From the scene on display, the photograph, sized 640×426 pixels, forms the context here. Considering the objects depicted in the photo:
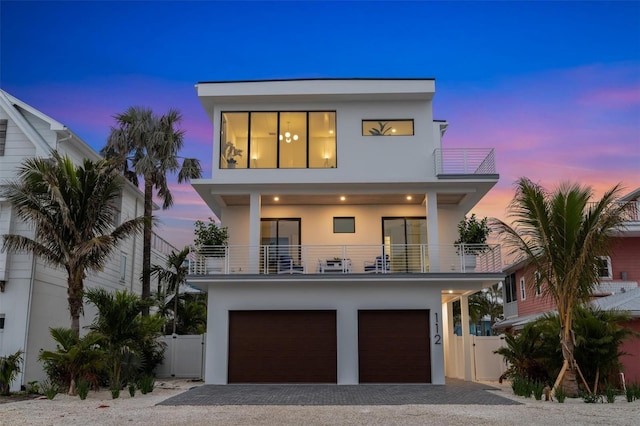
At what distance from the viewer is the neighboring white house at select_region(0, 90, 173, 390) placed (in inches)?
658

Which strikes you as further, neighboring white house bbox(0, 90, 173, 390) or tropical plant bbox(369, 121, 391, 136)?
tropical plant bbox(369, 121, 391, 136)

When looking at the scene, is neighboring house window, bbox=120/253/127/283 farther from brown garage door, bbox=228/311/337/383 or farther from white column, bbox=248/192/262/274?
brown garage door, bbox=228/311/337/383

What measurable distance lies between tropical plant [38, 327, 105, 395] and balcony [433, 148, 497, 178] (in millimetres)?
11587

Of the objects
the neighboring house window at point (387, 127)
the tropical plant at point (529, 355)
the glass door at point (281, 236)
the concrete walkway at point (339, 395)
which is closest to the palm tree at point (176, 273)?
the glass door at point (281, 236)

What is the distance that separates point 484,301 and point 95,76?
125 feet

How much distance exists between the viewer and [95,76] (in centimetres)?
2383

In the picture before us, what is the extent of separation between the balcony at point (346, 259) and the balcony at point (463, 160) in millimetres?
2527

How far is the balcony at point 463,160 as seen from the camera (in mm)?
18328

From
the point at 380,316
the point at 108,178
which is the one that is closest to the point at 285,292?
the point at 380,316

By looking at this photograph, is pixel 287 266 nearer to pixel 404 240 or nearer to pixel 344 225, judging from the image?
pixel 344 225

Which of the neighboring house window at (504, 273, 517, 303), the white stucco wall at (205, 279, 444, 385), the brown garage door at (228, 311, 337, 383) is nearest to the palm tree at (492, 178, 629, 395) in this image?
the white stucco wall at (205, 279, 444, 385)

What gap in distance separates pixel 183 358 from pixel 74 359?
7.56 m

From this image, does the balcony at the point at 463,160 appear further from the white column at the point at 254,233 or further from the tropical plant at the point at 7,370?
the tropical plant at the point at 7,370

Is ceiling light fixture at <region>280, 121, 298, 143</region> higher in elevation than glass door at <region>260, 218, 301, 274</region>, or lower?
higher
